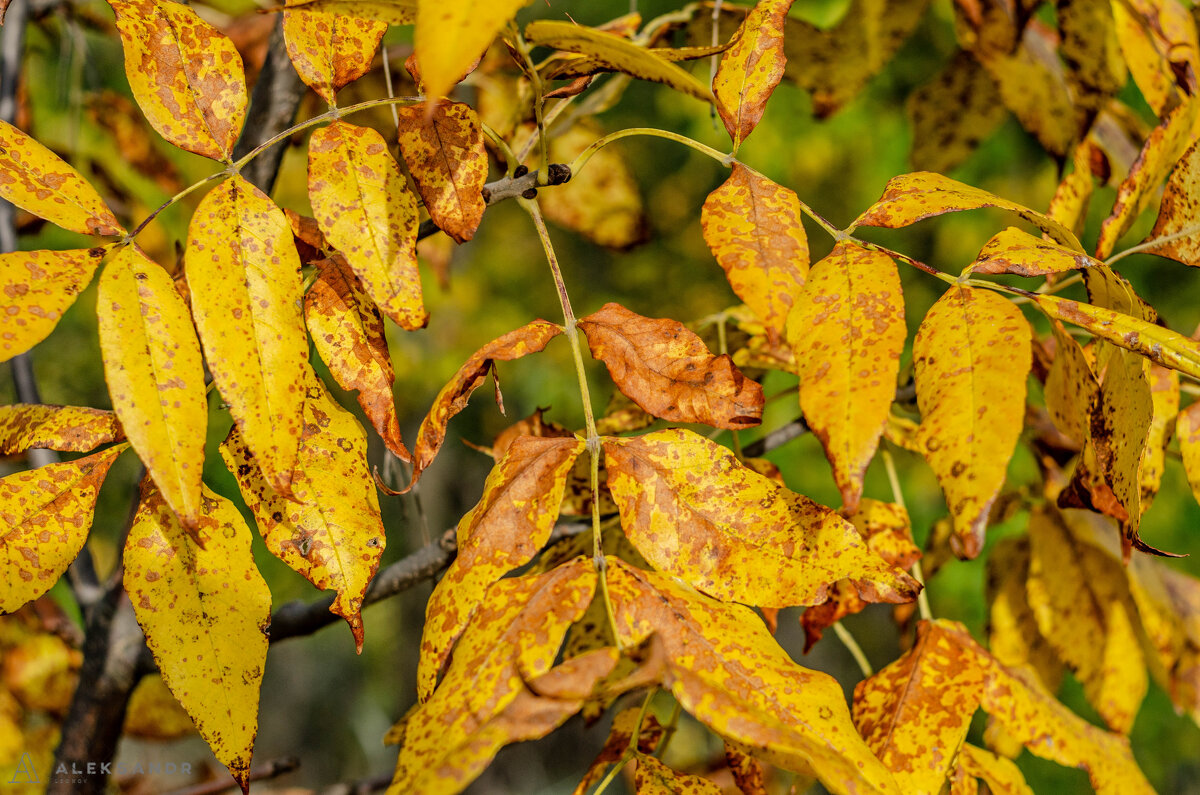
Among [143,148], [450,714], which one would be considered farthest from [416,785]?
[143,148]

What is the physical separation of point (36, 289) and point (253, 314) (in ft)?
0.36

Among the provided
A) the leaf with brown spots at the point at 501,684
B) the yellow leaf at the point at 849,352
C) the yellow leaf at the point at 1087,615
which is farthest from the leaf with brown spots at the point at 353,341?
the yellow leaf at the point at 1087,615

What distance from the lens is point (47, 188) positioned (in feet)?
1.40

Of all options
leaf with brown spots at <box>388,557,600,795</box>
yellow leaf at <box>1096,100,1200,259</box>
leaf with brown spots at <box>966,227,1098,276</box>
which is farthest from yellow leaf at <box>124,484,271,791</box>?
yellow leaf at <box>1096,100,1200,259</box>

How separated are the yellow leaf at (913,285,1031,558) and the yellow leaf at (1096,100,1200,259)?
0.72 feet

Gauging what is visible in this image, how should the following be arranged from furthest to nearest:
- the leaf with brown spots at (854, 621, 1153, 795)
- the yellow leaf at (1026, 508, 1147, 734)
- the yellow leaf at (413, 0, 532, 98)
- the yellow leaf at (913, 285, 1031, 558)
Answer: the yellow leaf at (1026, 508, 1147, 734), the leaf with brown spots at (854, 621, 1153, 795), the yellow leaf at (913, 285, 1031, 558), the yellow leaf at (413, 0, 532, 98)

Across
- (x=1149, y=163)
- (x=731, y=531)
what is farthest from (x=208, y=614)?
(x=1149, y=163)

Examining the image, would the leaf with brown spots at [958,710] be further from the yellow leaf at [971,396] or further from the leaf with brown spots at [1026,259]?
the leaf with brown spots at [1026,259]

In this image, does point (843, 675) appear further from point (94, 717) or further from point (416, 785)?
point (416, 785)

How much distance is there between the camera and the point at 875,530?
611 millimetres

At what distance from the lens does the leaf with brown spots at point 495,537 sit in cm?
41

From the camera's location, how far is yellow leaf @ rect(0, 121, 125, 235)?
41cm

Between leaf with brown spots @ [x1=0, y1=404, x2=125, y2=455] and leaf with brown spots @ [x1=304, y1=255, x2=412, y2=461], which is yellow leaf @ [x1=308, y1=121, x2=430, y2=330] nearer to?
leaf with brown spots @ [x1=304, y1=255, x2=412, y2=461]

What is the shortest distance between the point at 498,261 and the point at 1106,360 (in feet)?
13.7
